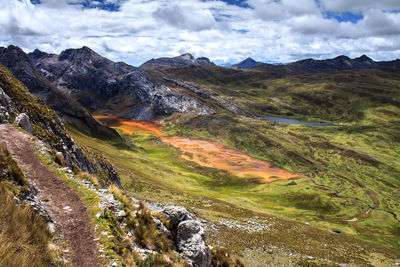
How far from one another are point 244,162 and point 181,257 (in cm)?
11617

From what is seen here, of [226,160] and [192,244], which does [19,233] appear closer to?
[192,244]

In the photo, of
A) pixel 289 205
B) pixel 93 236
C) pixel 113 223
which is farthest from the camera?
pixel 289 205

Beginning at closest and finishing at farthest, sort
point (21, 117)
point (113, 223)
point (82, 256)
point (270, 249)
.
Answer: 1. point (82, 256)
2. point (113, 223)
3. point (21, 117)
4. point (270, 249)

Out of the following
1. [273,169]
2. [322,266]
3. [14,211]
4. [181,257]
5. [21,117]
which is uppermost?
[21,117]

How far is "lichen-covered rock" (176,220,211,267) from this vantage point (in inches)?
582

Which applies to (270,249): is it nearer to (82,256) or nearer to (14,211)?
(82,256)

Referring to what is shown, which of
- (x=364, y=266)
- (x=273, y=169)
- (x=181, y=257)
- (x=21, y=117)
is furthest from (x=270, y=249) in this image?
(x=273, y=169)

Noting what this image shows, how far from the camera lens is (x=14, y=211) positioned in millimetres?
A: 8688

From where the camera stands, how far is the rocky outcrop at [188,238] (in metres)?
14.8

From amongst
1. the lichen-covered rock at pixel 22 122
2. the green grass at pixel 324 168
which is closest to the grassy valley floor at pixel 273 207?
the green grass at pixel 324 168

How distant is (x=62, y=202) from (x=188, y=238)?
8.17 meters

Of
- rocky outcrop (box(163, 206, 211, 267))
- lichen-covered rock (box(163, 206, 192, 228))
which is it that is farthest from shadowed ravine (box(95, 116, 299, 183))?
rocky outcrop (box(163, 206, 211, 267))

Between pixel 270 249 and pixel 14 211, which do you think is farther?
pixel 270 249

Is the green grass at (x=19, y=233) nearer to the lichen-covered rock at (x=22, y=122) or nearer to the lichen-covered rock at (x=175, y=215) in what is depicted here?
the lichen-covered rock at (x=175, y=215)
